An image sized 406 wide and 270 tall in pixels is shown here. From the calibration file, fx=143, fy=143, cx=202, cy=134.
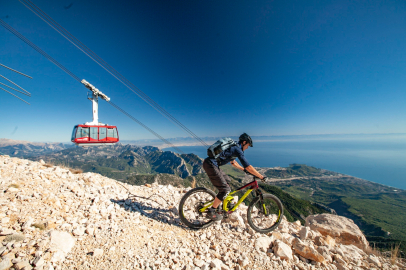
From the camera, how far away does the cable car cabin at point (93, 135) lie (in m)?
11.2

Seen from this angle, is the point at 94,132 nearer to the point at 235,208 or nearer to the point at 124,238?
the point at 124,238

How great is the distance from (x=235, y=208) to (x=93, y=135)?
12.6m

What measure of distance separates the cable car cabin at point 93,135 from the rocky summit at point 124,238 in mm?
6266

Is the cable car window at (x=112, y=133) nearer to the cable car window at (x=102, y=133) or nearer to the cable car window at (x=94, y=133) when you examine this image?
the cable car window at (x=102, y=133)

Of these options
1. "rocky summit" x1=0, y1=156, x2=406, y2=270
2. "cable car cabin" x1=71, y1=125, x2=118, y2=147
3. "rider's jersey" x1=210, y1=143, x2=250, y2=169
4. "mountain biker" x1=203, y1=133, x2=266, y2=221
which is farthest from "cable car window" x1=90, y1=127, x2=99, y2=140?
"rider's jersey" x1=210, y1=143, x2=250, y2=169

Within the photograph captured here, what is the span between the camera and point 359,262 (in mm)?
3607

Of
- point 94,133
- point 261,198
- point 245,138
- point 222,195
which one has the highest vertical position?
point 94,133

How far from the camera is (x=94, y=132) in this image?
12.0 m

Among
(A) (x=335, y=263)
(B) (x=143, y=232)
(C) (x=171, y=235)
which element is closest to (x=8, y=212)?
(B) (x=143, y=232)

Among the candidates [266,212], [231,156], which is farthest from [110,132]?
[266,212]

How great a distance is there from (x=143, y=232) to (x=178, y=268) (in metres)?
1.58

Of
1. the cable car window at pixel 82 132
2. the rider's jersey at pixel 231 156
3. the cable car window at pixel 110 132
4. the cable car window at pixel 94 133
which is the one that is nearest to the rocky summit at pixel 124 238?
the rider's jersey at pixel 231 156

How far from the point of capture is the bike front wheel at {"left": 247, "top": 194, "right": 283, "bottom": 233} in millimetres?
4680

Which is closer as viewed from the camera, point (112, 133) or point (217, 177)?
point (217, 177)
